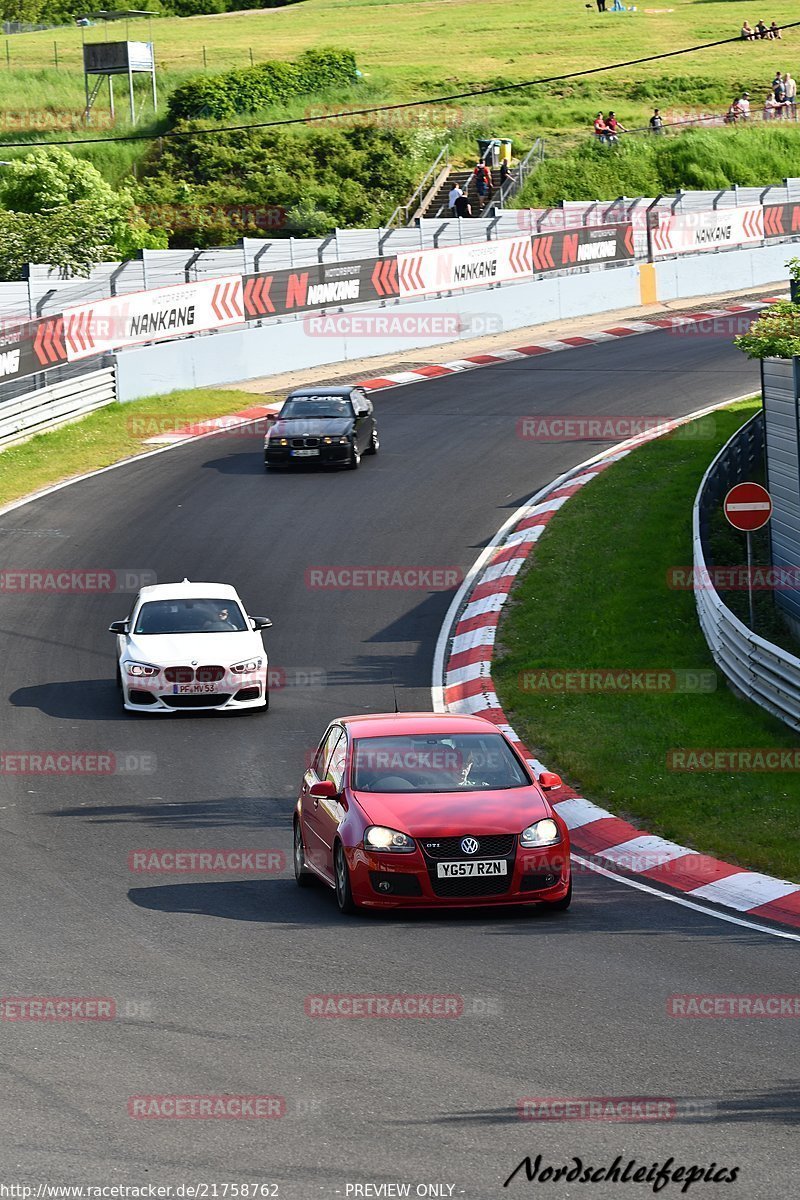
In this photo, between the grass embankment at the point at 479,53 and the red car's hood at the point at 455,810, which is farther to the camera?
the grass embankment at the point at 479,53

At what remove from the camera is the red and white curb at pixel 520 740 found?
12.9 meters

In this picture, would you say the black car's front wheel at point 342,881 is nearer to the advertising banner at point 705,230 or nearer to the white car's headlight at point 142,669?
the white car's headlight at point 142,669

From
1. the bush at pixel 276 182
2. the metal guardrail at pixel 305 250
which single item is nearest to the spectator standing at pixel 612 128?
the bush at pixel 276 182

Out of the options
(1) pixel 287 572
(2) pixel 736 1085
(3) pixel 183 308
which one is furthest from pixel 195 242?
(2) pixel 736 1085

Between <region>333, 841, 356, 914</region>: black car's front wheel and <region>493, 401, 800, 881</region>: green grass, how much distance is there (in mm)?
3639

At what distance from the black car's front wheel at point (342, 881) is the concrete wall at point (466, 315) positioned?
988 inches

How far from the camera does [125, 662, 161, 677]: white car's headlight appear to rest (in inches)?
766

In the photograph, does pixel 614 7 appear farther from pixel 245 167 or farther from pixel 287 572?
pixel 287 572

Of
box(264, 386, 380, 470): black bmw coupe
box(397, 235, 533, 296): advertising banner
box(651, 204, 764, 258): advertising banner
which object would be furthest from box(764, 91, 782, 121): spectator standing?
box(264, 386, 380, 470): black bmw coupe

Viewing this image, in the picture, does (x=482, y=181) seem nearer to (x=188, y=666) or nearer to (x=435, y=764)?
(x=188, y=666)

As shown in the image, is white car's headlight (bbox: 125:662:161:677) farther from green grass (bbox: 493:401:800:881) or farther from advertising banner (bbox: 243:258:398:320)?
advertising banner (bbox: 243:258:398:320)

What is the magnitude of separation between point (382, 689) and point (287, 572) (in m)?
5.43

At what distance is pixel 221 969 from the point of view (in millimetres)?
10523

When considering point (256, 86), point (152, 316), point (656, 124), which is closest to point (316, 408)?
point (152, 316)
